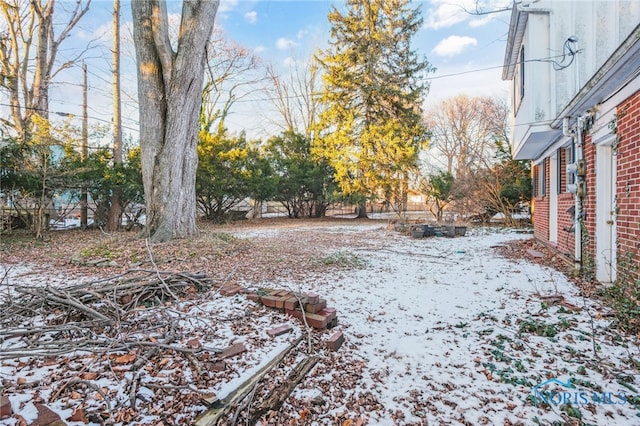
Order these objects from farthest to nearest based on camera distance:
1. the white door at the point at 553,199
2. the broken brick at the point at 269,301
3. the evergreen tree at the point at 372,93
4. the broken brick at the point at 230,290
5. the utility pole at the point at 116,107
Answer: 1. the evergreen tree at the point at 372,93
2. the utility pole at the point at 116,107
3. the white door at the point at 553,199
4. the broken brick at the point at 230,290
5. the broken brick at the point at 269,301

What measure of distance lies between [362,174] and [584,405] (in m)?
14.6

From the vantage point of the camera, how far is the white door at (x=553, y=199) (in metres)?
6.94

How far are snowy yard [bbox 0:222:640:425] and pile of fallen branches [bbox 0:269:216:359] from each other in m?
0.10

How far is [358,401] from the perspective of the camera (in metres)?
1.95

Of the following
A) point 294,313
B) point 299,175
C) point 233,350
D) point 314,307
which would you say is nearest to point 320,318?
point 314,307

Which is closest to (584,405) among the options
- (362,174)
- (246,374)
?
(246,374)

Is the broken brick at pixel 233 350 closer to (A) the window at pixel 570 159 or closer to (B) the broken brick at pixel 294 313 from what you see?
(B) the broken brick at pixel 294 313

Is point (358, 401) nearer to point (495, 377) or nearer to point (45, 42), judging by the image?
point (495, 377)

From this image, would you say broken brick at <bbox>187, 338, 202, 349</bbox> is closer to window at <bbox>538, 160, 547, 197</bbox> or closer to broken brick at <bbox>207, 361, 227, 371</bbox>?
broken brick at <bbox>207, 361, 227, 371</bbox>

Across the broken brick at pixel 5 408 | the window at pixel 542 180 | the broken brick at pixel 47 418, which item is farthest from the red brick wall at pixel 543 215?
the broken brick at pixel 5 408

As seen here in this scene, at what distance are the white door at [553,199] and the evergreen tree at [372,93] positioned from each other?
7.91m

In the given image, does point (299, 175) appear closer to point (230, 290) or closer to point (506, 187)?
point (506, 187)

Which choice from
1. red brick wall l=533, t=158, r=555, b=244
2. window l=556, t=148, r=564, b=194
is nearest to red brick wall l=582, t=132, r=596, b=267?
window l=556, t=148, r=564, b=194

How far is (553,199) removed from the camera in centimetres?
721
